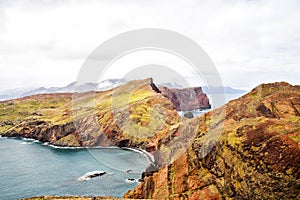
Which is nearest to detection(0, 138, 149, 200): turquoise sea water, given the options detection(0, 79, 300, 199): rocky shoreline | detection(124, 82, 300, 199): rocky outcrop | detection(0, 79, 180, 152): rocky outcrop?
detection(0, 79, 180, 152): rocky outcrop

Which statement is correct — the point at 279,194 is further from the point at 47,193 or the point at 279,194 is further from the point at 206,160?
the point at 47,193

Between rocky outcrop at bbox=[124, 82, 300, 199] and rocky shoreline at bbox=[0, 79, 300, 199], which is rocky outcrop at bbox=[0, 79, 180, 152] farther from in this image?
rocky outcrop at bbox=[124, 82, 300, 199]

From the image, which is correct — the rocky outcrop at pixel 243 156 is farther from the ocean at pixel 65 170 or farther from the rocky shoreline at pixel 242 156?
the ocean at pixel 65 170

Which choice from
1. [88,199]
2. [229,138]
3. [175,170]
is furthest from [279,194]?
[88,199]

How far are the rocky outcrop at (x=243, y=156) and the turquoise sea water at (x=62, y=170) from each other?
36801mm

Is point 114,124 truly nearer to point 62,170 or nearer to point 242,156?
point 62,170

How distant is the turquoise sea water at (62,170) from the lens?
77562 mm

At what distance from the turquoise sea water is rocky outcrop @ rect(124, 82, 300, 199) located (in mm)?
36801

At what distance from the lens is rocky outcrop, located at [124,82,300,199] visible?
2850cm

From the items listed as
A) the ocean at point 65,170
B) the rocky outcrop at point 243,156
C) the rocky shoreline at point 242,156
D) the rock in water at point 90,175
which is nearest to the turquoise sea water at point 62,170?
the ocean at point 65,170

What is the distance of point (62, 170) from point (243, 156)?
84.3 metres

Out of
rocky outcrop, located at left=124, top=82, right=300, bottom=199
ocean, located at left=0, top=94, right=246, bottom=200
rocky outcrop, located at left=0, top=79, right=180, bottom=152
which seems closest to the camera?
rocky outcrop, located at left=124, top=82, right=300, bottom=199

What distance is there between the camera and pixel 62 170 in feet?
332

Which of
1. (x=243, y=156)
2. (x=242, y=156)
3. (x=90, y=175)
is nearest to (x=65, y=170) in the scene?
(x=90, y=175)
